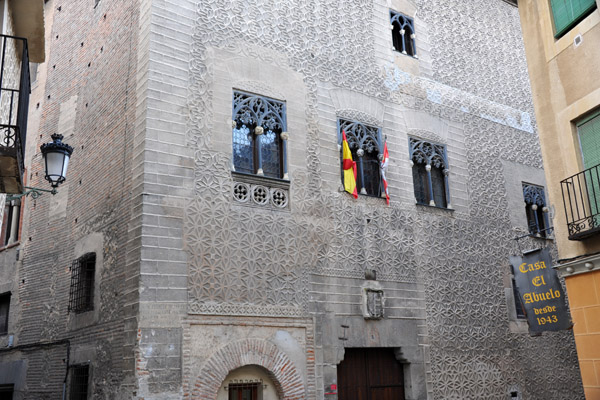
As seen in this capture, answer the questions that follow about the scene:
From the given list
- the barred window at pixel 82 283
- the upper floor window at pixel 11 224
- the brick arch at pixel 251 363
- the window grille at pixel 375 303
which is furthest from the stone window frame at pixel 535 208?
the upper floor window at pixel 11 224

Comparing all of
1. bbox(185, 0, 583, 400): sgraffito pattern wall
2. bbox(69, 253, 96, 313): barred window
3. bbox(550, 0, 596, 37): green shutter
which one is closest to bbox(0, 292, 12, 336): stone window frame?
bbox(69, 253, 96, 313): barred window

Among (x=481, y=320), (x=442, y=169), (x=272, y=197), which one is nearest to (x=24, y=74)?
(x=272, y=197)

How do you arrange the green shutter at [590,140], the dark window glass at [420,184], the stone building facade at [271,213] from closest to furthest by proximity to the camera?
the green shutter at [590,140]
the stone building facade at [271,213]
the dark window glass at [420,184]

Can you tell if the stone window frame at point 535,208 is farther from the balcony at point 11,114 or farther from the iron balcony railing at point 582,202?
the balcony at point 11,114

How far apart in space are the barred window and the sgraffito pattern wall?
267 centimetres

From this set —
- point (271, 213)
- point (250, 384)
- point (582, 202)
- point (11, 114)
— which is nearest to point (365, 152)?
point (271, 213)

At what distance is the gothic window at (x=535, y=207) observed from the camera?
46.4ft

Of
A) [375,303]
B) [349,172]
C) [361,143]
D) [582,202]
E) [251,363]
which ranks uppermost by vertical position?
[361,143]

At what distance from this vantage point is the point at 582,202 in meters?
7.59

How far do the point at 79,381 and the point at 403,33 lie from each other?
31.3ft

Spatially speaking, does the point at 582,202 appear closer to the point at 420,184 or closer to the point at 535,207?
the point at 420,184

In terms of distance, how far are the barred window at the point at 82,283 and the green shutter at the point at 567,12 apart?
328 inches

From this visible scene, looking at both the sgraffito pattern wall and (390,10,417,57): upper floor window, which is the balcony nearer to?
the sgraffito pattern wall

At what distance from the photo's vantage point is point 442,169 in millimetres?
12750
